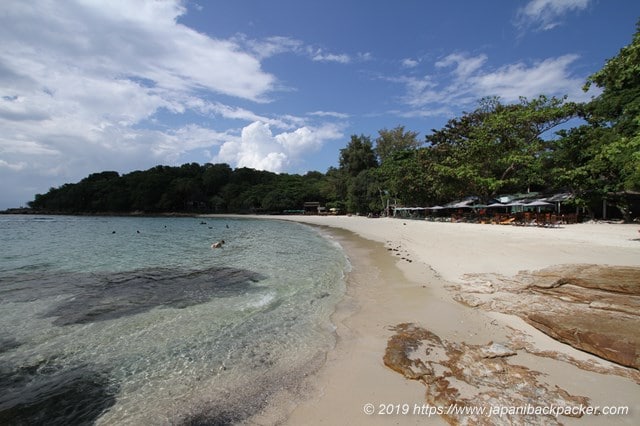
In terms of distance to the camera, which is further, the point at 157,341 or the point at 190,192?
the point at 190,192

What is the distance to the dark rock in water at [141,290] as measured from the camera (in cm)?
663

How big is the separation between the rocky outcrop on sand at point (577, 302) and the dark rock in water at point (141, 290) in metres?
6.08

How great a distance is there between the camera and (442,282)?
7898mm

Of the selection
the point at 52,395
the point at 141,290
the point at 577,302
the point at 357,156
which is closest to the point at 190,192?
the point at 357,156

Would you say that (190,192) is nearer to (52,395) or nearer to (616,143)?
(616,143)

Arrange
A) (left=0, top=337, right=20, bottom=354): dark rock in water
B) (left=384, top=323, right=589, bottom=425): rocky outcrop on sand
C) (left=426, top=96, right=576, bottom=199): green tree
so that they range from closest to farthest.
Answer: (left=384, top=323, right=589, bottom=425): rocky outcrop on sand
(left=0, top=337, right=20, bottom=354): dark rock in water
(left=426, top=96, right=576, bottom=199): green tree

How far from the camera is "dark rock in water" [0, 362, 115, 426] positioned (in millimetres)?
3254

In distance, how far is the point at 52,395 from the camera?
3.64 metres

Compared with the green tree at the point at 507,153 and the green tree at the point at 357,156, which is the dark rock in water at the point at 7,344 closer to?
the green tree at the point at 507,153

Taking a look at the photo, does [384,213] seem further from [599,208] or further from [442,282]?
[442,282]

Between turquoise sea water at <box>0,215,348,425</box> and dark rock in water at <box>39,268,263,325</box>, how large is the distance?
0.10 feet

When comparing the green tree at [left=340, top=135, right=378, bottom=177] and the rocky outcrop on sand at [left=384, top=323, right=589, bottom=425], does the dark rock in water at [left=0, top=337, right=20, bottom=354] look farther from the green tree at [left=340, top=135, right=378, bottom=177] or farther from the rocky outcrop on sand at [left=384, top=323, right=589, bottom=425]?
the green tree at [left=340, top=135, right=378, bottom=177]

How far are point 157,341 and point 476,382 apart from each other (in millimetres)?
4774

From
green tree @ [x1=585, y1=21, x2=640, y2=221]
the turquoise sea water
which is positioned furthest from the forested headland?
the turquoise sea water
